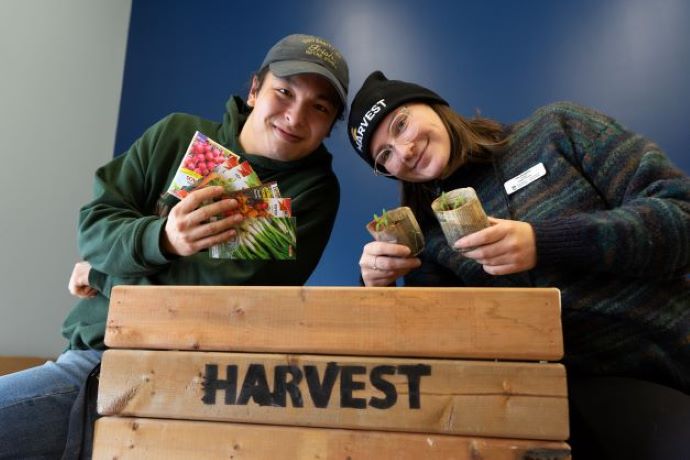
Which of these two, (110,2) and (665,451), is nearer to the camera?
(665,451)

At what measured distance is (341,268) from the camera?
2.16 m

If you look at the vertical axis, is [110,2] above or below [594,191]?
above

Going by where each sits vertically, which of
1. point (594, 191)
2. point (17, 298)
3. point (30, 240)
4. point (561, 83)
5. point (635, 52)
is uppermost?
point (635, 52)

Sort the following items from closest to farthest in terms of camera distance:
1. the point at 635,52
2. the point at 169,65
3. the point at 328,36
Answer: the point at 635,52
the point at 328,36
the point at 169,65

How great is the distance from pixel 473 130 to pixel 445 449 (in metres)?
0.88

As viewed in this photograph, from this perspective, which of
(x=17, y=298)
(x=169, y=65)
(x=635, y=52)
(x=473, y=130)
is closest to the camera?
(x=473, y=130)

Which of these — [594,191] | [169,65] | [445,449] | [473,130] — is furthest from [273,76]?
[169,65]

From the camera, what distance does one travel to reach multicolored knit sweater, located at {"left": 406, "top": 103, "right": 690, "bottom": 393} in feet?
3.33

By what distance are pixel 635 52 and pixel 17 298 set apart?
2.80 m

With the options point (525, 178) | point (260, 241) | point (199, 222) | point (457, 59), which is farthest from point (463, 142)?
point (457, 59)

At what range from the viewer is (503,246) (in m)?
0.99

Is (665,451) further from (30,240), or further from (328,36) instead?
(30,240)

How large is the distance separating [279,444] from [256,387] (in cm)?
10

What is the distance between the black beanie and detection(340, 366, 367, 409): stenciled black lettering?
0.72 m
